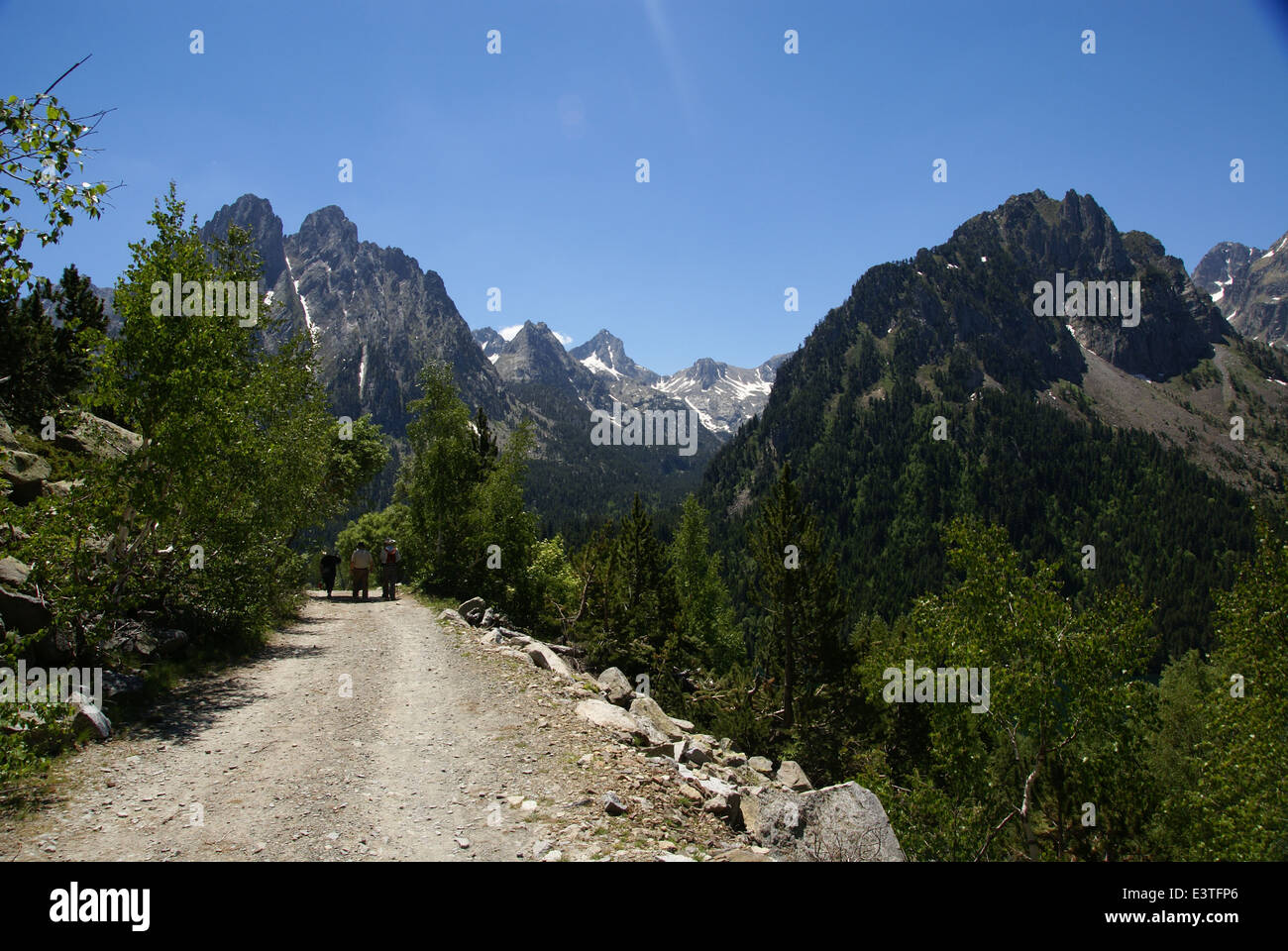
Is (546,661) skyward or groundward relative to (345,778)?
groundward

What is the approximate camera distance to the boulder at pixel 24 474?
1456 centimetres

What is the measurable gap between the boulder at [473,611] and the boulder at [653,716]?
987 centimetres

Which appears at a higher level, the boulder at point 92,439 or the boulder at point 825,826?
the boulder at point 92,439

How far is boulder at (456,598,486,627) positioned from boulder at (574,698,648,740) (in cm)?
1087

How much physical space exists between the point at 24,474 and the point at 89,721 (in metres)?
8.30

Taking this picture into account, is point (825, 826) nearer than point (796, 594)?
Yes

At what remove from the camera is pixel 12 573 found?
12.1 metres

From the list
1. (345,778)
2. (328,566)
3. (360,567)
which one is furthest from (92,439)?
(360,567)

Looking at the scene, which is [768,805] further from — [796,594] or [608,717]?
[796,594]

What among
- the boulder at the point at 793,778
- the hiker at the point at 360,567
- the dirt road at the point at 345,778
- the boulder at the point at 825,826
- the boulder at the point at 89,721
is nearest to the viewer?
the dirt road at the point at 345,778

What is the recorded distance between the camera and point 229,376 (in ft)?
45.4

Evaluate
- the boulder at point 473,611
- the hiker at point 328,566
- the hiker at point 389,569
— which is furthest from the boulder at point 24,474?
the hiker at point 389,569

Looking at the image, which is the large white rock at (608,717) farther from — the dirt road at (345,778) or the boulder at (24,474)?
the boulder at (24,474)
